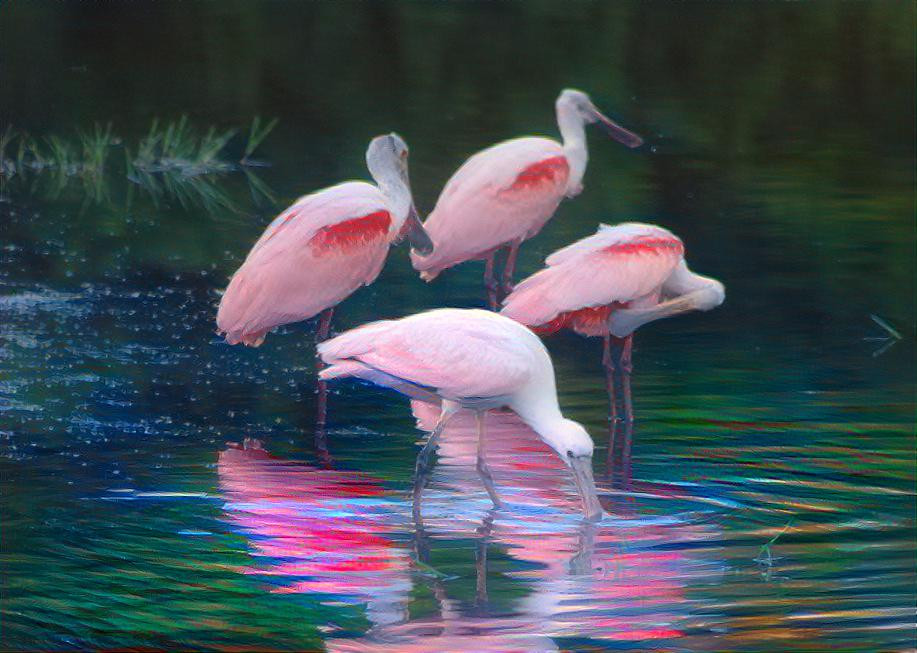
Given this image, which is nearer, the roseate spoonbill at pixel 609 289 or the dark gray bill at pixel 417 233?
the roseate spoonbill at pixel 609 289

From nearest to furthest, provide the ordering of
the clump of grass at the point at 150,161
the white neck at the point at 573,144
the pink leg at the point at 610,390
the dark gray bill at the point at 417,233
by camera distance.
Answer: the pink leg at the point at 610,390 → the dark gray bill at the point at 417,233 → the white neck at the point at 573,144 → the clump of grass at the point at 150,161

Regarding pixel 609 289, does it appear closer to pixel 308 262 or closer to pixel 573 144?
pixel 308 262

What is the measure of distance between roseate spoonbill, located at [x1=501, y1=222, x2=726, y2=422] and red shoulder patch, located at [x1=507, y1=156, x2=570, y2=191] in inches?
72.8

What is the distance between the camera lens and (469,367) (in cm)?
602

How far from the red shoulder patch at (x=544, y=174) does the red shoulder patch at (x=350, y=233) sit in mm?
1588

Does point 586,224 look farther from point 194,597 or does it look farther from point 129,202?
point 194,597

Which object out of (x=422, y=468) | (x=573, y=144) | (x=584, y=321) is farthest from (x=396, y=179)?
(x=422, y=468)

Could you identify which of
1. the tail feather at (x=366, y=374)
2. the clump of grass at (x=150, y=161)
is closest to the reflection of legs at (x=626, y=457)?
the tail feather at (x=366, y=374)

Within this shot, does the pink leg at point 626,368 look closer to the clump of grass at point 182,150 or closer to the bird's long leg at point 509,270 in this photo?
the bird's long leg at point 509,270

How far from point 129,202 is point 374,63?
11.6ft

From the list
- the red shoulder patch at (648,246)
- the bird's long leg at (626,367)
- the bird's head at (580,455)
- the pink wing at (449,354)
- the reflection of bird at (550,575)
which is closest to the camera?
the reflection of bird at (550,575)

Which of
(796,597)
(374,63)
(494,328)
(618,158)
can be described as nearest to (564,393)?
(494,328)

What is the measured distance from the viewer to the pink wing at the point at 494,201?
962cm

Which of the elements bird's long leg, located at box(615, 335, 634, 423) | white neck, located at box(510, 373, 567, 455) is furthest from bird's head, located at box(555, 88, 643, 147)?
white neck, located at box(510, 373, 567, 455)
